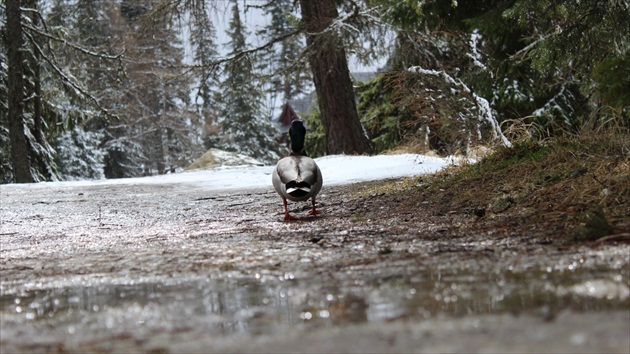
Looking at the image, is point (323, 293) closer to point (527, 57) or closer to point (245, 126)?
point (527, 57)

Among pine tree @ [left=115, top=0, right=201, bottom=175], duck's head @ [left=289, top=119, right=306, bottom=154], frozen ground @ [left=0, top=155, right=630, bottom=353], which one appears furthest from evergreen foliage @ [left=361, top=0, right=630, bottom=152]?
pine tree @ [left=115, top=0, right=201, bottom=175]

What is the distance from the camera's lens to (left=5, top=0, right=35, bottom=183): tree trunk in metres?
16.2

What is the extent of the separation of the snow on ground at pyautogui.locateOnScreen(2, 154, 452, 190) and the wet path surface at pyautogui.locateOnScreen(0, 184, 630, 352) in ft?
15.4

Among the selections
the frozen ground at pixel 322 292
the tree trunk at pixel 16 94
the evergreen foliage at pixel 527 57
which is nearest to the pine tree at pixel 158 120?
the tree trunk at pixel 16 94

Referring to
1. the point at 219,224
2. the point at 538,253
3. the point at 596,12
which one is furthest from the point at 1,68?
the point at 538,253

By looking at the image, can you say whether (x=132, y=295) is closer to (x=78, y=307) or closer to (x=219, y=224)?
(x=78, y=307)

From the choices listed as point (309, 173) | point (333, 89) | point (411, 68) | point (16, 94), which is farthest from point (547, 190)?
point (16, 94)

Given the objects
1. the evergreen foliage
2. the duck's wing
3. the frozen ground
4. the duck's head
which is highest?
the evergreen foliage

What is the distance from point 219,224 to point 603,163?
285 centimetres

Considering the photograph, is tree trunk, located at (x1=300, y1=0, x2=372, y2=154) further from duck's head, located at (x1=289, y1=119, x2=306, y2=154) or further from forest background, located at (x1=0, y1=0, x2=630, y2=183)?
duck's head, located at (x1=289, y1=119, x2=306, y2=154)

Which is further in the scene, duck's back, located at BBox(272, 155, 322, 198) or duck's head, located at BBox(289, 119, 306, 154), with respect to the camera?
duck's head, located at BBox(289, 119, 306, 154)

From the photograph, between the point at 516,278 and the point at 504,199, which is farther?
the point at 504,199

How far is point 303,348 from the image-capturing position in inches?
52.0

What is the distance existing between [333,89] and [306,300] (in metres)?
11.1
